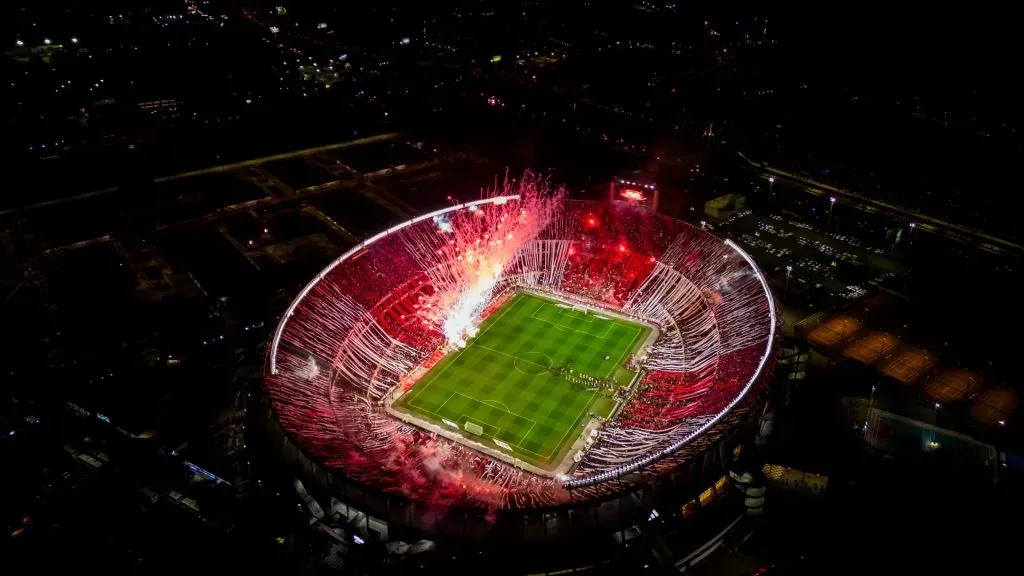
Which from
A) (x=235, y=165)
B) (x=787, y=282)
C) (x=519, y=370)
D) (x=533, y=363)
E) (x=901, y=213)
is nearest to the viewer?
(x=519, y=370)

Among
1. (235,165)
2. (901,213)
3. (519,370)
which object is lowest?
(235,165)

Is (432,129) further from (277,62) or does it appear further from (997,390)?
(997,390)

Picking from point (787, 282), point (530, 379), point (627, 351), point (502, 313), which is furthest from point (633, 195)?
point (530, 379)

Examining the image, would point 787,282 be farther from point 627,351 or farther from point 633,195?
point 627,351

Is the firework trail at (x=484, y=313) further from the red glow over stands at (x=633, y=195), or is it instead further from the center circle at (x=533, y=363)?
→ the center circle at (x=533, y=363)

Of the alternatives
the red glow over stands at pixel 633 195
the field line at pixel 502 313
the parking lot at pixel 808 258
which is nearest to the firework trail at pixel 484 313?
the field line at pixel 502 313

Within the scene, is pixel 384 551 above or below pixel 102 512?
above

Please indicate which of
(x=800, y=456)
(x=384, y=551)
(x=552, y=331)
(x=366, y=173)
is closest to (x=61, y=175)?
(x=366, y=173)
